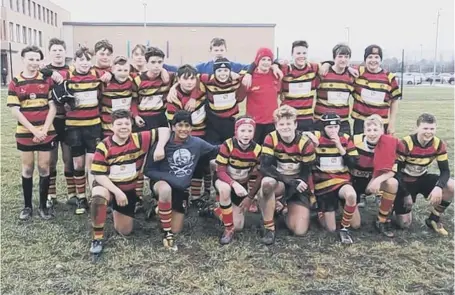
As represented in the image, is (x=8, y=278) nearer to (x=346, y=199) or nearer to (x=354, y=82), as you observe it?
(x=346, y=199)

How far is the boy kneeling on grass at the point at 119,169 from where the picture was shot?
3975 mm

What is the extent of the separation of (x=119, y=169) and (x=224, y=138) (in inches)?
50.2

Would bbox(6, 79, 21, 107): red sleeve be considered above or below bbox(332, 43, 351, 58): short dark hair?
below

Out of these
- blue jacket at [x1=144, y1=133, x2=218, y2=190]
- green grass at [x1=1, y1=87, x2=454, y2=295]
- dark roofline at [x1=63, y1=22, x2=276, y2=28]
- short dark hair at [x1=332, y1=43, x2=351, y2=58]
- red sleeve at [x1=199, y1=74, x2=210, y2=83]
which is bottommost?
green grass at [x1=1, y1=87, x2=454, y2=295]

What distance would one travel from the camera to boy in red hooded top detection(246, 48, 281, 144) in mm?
5016

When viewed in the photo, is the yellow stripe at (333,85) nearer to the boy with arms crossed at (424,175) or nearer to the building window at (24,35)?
the boy with arms crossed at (424,175)

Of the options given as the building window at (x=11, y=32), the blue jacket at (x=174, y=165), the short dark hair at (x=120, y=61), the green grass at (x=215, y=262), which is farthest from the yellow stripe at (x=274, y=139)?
the building window at (x=11, y=32)

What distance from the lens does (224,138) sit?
5.02m

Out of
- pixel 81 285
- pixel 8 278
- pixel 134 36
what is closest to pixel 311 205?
pixel 81 285

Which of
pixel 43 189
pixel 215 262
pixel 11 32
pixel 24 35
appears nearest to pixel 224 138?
pixel 215 262

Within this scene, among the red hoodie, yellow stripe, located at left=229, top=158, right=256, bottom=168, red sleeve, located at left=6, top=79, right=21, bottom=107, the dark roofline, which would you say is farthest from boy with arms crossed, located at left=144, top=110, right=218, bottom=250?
the dark roofline

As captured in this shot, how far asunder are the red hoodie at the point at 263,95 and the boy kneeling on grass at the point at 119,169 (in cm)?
117

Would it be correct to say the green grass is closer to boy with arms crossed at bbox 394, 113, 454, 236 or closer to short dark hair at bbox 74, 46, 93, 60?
boy with arms crossed at bbox 394, 113, 454, 236

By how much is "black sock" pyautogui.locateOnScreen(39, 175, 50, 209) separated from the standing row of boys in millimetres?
13
